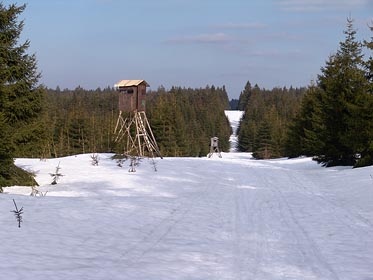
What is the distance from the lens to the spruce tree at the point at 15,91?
14.8 m

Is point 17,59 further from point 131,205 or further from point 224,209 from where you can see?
point 224,209

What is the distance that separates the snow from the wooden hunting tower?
15342mm

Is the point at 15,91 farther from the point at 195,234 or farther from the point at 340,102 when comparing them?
the point at 340,102

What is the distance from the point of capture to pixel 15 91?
15.5 m

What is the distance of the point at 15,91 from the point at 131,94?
13908 millimetres

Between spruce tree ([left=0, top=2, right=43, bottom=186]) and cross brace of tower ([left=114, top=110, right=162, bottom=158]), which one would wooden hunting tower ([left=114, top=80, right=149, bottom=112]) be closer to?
cross brace of tower ([left=114, top=110, right=162, bottom=158])

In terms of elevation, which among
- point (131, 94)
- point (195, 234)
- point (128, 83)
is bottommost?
point (195, 234)

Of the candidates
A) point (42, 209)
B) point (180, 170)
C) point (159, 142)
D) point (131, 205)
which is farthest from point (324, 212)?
point (159, 142)

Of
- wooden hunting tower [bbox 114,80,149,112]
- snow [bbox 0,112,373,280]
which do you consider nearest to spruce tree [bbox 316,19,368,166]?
snow [bbox 0,112,373,280]

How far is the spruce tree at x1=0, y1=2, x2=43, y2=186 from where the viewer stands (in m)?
14.8

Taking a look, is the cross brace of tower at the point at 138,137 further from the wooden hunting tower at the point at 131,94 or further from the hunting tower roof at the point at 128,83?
the hunting tower roof at the point at 128,83

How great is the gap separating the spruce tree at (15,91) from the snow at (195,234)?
234 centimetres

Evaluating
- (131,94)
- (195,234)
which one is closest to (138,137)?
(131,94)

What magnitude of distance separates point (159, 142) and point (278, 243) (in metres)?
47.2
